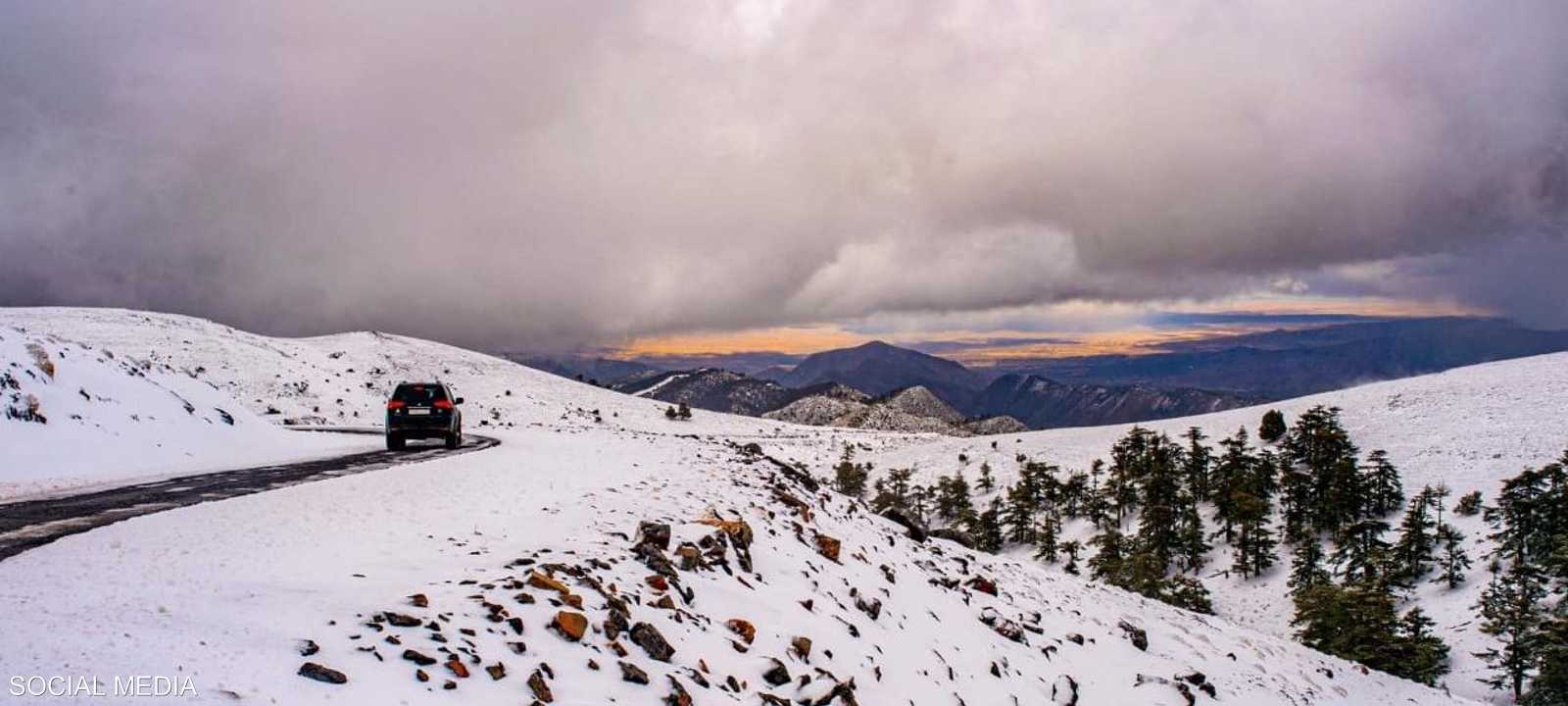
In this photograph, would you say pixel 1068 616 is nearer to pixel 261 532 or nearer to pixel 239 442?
pixel 261 532

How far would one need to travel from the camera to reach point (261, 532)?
10.3 metres

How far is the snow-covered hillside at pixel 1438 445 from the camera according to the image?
5931cm

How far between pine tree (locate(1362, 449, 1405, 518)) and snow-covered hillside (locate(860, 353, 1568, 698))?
8.63 ft

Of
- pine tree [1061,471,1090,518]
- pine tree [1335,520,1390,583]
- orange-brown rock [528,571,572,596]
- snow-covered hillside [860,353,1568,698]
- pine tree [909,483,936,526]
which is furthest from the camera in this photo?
pine tree [909,483,936,526]

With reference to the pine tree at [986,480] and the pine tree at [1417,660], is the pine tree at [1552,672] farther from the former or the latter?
the pine tree at [986,480]

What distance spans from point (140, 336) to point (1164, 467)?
11306 centimetres

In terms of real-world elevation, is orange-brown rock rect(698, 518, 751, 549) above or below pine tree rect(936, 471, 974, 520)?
above

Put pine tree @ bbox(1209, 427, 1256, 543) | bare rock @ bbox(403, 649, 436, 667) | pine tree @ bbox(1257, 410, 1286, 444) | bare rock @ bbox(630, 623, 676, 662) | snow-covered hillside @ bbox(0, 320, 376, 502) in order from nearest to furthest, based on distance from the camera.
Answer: bare rock @ bbox(403, 649, 436, 667) < bare rock @ bbox(630, 623, 676, 662) < snow-covered hillside @ bbox(0, 320, 376, 502) < pine tree @ bbox(1209, 427, 1256, 543) < pine tree @ bbox(1257, 410, 1286, 444)

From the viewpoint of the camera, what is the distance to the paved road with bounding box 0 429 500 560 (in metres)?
10.1

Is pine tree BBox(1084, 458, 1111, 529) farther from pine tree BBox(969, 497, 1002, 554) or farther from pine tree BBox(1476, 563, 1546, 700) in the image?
pine tree BBox(1476, 563, 1546, 700)

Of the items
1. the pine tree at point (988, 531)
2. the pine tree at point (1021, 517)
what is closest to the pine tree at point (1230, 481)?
the pine tree at point (1021, 517)

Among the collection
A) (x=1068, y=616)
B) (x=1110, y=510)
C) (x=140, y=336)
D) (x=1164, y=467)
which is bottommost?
(x=1110, y=510)

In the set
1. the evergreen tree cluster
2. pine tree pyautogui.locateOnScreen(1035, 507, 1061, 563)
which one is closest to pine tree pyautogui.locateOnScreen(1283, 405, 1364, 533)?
the evergreen tree cluster

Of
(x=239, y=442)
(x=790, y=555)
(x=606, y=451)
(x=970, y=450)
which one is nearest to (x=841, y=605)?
(x=790, y=555)
